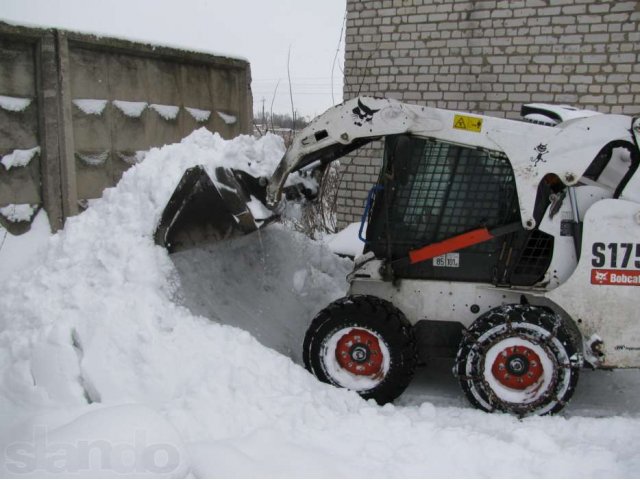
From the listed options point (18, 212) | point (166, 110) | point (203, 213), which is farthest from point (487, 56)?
point (18, 212)

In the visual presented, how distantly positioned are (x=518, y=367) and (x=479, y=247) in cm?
76

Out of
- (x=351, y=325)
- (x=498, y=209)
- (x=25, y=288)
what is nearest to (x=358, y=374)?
(x=351, y=325)

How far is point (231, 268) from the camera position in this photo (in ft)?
14.6

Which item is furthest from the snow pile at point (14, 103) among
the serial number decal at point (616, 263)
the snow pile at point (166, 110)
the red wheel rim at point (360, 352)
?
the serial number decal at point (616, 263)

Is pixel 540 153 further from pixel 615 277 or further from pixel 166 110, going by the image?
pixel 166 110

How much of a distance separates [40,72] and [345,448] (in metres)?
3.99

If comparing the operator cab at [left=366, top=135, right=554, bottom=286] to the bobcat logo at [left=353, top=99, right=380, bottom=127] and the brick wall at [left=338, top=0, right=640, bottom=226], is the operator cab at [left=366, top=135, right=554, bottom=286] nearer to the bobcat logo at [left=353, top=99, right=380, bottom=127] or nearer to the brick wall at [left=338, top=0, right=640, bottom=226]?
the bobcat logo at [left=353, top=99, right=380, bottom=127]

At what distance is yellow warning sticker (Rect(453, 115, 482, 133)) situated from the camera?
364 centimetres

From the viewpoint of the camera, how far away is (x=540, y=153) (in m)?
3.57

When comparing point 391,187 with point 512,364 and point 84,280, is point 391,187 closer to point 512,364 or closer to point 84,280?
point 512,364

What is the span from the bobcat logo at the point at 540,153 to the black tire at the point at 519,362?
85 cm

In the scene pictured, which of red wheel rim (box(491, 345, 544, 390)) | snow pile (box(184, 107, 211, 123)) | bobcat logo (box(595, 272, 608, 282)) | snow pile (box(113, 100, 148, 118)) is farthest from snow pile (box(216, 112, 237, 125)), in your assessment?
bobcat logo (box(595, 272, 608, 282))

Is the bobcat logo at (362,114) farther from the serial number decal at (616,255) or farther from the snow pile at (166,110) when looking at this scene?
the snow pile at (166,110)

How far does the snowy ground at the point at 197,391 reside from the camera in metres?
2.70
